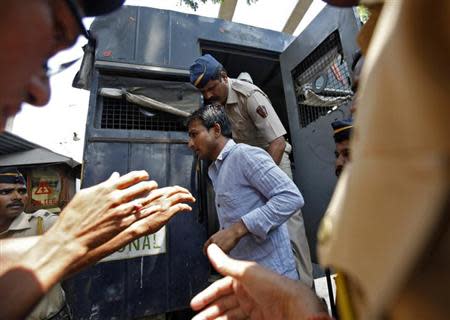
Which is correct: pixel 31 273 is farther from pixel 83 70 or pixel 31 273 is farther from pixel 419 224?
pixel 83 70

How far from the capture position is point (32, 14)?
64 cm

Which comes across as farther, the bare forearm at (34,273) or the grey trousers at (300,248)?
the grey trousers at (300,248)

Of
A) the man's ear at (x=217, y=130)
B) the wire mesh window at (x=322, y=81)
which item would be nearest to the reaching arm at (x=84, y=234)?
the man's ear at (x=217, y=130)

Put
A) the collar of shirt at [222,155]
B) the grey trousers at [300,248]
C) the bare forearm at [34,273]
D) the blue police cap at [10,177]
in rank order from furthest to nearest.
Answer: the blue police cap at [10,177] < the grey trousers at [300,248] < the collar of shirt at [222,155] < the bare forearm at [34,273]

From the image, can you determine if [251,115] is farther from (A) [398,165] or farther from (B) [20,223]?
(B) [20,223]

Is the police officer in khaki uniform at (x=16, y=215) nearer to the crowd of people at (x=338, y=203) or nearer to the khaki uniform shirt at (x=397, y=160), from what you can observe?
the crowd of people at (x=338, y=203)

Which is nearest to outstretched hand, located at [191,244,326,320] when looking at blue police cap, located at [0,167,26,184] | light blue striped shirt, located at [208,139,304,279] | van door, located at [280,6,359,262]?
light blue striped shirt, located at [208,139,304,279]

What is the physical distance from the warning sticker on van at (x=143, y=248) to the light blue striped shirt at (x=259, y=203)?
0.77 meters

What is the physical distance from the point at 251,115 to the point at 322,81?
2.81 feet

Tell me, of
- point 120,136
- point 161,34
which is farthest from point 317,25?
point 120,136

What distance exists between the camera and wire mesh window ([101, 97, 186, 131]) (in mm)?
2616

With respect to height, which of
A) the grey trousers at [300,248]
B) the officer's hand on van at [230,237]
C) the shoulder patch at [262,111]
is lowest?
the grey trousers at [300,248]

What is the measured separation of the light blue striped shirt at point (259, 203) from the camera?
5.41 ft

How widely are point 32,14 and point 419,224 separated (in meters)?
0.94
